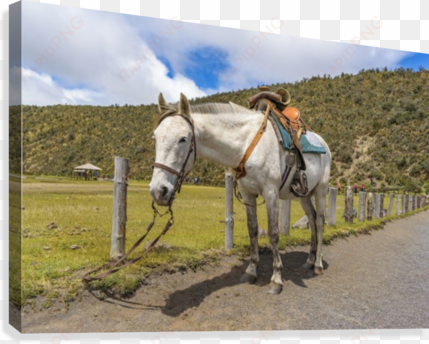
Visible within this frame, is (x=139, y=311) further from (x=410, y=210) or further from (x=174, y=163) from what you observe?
(x=410, y=210)

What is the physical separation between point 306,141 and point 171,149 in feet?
8.43

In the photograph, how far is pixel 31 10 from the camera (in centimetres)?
→ 298

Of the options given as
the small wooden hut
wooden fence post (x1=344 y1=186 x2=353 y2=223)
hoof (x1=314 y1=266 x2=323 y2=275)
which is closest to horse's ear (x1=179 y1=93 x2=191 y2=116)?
hoof (x1=314 y1=266 x2=323 y2=275)

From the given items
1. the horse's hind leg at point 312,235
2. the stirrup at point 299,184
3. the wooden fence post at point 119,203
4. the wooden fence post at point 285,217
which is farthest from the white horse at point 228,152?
the wooden fence post at point 285,217

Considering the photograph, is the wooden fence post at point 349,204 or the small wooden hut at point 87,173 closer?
the wooden fence post at point 349,204

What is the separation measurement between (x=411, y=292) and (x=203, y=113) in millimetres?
4258

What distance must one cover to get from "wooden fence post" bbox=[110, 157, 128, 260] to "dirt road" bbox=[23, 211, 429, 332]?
648 millimetres

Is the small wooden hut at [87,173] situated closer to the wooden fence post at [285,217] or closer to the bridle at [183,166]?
the wooden fence post at [285,217]

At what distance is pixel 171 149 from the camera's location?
2822 millimetres

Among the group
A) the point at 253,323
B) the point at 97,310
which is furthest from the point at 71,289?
the point at 253,323

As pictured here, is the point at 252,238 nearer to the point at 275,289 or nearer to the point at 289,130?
the point at 275,289

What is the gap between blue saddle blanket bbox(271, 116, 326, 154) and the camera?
394 centimetres

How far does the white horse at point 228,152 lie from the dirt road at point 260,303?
0.42 metres

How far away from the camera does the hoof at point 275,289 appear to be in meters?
3.59
